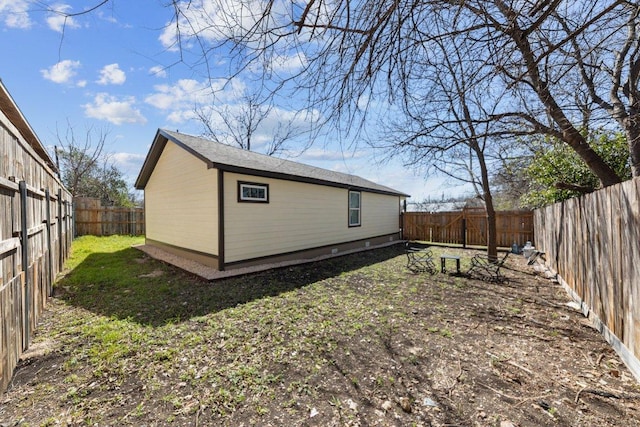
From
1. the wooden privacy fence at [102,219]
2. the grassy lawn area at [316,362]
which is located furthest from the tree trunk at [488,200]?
the wooden privacy fence at [102,219]

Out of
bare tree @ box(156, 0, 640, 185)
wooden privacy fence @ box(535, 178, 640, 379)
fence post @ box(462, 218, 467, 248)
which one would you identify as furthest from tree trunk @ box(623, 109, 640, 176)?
fence post @ box(462, 218, 467, 248)

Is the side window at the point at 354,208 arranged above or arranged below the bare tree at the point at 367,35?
below

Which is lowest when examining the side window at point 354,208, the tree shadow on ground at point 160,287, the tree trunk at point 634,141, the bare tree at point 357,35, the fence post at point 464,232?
the tree shadow on ground at point 160,287

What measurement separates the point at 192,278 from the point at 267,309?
3.02 metres

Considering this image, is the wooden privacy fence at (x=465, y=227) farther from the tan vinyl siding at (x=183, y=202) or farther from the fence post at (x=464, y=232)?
the tan vinyl siding at (x=183, y=202)

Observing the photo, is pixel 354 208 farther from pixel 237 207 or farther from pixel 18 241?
pixel 18 241

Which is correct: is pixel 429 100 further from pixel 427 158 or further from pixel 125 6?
pixel 125 6

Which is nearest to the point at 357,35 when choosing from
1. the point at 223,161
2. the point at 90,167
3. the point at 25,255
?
the point at 25,255

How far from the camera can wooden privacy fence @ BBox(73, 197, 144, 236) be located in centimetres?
1446

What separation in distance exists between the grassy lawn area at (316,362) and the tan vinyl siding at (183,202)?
244 cm

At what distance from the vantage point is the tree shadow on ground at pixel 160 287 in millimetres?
4512

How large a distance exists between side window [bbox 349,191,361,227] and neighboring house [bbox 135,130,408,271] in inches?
1.8

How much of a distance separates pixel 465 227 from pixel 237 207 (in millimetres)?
11319

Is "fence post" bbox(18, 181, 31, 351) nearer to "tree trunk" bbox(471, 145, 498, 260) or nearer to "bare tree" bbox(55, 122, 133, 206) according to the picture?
"tree trunk" bbox(471, 145, 498, 260)
